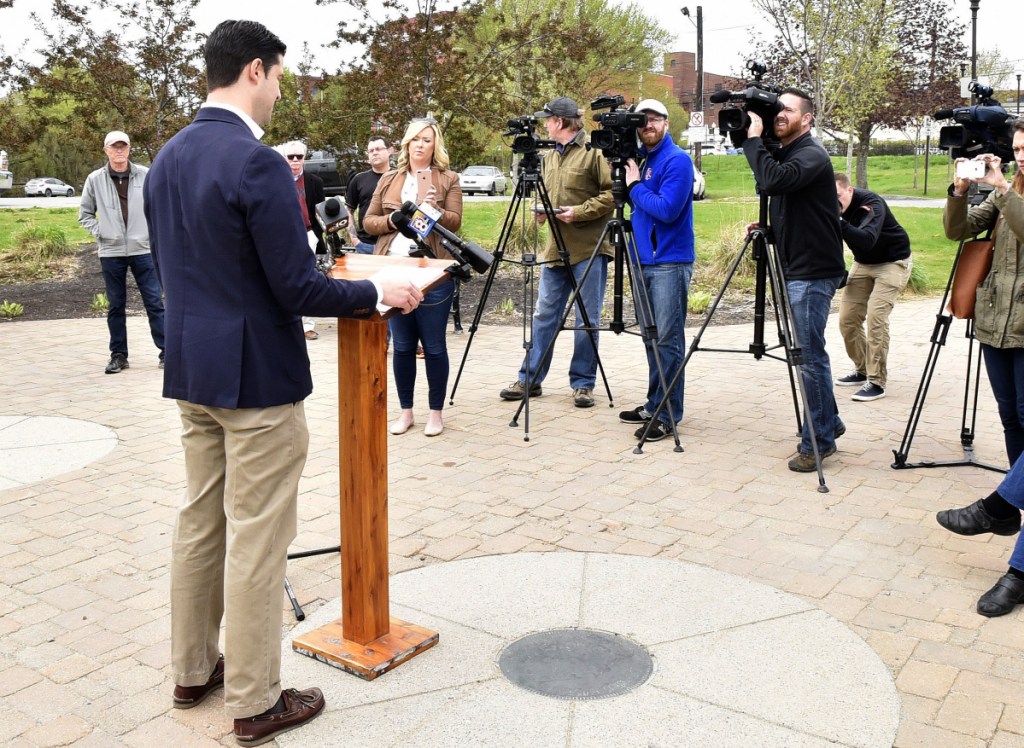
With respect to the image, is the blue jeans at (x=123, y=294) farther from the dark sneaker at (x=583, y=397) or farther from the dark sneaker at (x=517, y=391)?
the dark sneaker at (x=583, y=397)

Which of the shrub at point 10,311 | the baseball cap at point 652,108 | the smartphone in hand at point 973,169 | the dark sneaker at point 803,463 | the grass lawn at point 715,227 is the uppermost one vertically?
the baseball cap at point 652,108

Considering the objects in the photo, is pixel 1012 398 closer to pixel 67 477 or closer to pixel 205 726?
pixel 205 726

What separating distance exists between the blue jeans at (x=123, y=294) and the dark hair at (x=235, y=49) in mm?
6118

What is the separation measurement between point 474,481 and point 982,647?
2.80 m

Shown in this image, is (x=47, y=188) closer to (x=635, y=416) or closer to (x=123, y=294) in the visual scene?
(x=123, y=294)

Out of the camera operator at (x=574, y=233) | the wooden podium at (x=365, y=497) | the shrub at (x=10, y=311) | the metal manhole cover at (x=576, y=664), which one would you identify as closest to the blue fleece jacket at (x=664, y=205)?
the camera operator at (x=574, y=233)

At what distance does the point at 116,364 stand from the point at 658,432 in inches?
197

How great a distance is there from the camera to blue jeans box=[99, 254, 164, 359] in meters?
8.51

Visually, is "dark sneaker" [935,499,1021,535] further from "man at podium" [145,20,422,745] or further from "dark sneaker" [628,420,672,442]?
"man at podium" [145,20,422,745]

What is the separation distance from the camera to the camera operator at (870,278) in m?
7.30

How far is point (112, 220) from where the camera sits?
8477 mm

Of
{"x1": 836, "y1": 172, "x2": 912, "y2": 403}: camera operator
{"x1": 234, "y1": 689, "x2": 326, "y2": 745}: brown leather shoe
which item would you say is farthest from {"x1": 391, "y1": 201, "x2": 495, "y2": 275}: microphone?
{"x1": 836, "y1": 172, "x2": 912, "y2": 403}: camera operator

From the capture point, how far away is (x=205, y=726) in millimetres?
3066

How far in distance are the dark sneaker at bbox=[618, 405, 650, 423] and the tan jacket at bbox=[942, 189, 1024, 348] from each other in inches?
93.5
